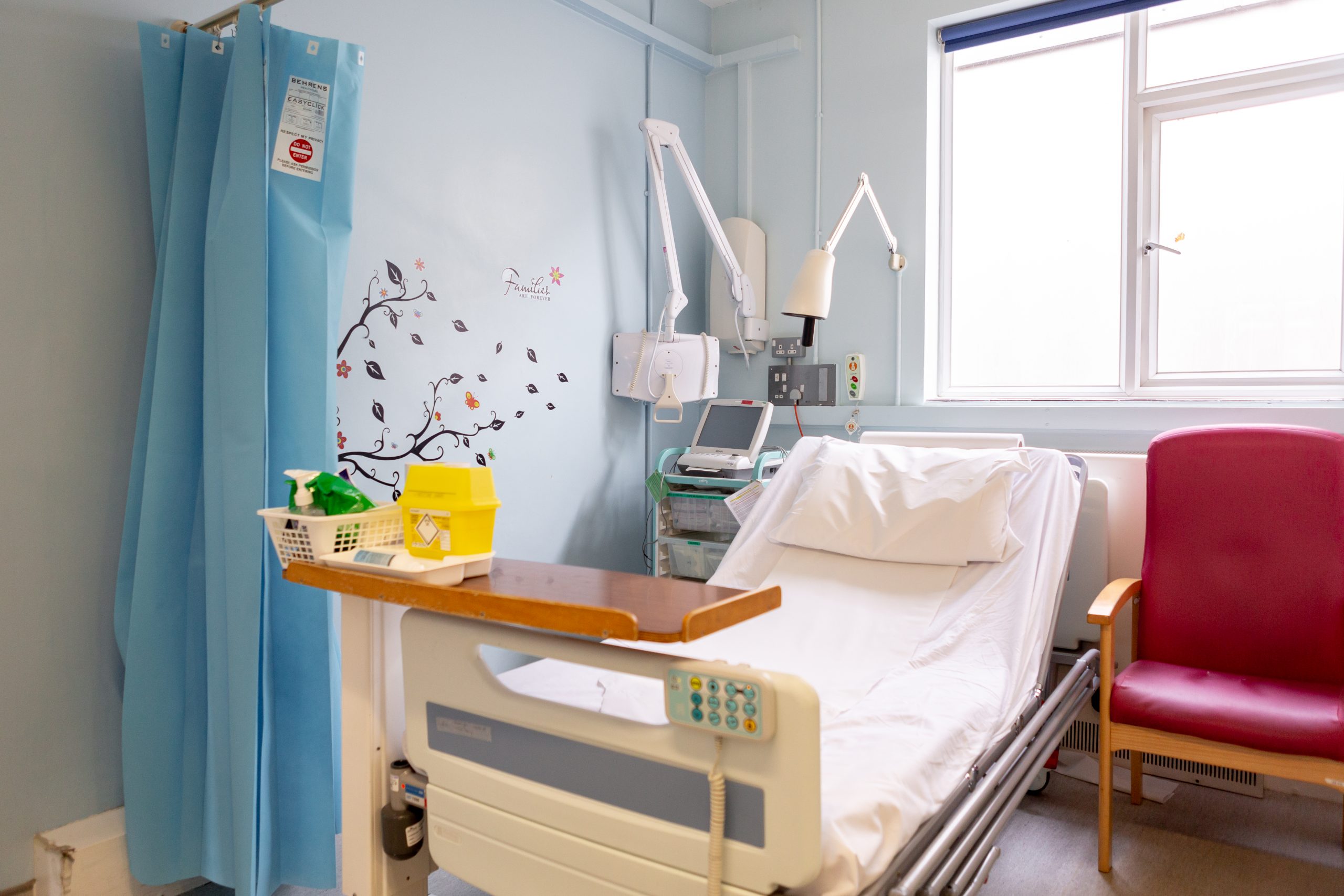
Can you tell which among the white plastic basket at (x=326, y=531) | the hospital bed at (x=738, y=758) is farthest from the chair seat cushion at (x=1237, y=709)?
the white plastic basket at (x=326, y=531)

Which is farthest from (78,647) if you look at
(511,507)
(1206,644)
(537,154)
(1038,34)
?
(1038,34)

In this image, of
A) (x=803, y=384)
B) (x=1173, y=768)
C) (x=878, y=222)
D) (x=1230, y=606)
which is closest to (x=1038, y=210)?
(x=878, y=222)

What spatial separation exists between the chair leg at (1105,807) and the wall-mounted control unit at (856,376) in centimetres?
161

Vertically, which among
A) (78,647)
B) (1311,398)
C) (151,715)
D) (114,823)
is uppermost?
(1311,398)

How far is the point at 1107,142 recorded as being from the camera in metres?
3.00

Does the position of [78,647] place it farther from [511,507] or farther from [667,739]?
[667,739]

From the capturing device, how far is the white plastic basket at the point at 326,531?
1.35 m

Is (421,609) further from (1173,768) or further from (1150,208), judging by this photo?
(1150,208)

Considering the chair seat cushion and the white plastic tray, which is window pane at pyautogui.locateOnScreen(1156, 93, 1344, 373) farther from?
the white plastic tray

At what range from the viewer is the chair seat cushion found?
1.76 metres

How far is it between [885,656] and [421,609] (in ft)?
3.79

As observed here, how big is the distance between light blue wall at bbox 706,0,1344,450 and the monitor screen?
38cm

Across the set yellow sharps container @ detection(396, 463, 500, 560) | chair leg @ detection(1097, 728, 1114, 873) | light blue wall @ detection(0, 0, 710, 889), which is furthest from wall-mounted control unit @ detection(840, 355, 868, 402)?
yellow sharps container @ detection(396, 463, 500, 560)

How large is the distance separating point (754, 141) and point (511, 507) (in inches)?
74.7
